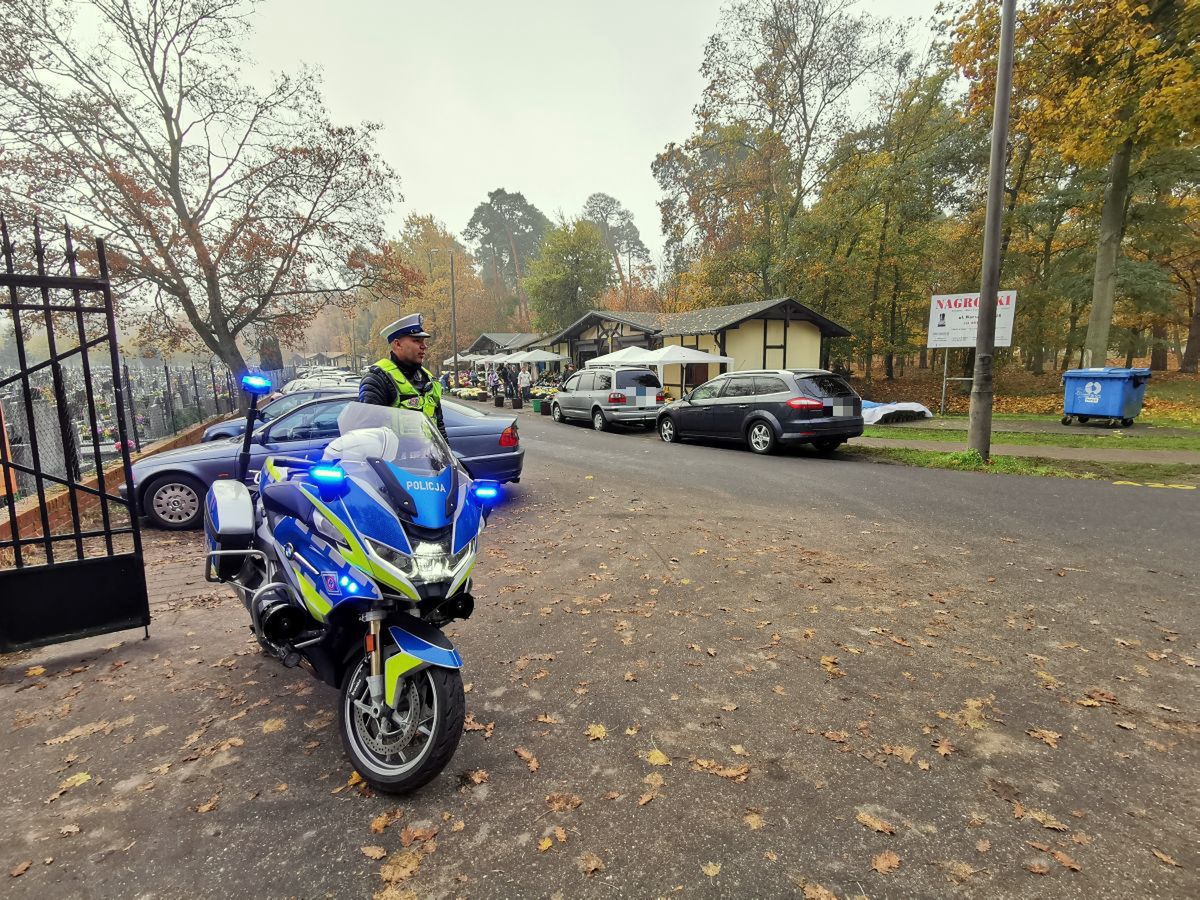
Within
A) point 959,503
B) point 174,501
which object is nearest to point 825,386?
point 959,503

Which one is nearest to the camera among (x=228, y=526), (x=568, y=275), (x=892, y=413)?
(x=228, y=526)

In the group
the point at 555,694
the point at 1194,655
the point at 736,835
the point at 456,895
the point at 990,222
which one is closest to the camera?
the point at 456,895

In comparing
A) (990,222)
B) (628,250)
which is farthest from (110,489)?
(628,250)

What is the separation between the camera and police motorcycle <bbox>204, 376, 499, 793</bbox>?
2.43 m

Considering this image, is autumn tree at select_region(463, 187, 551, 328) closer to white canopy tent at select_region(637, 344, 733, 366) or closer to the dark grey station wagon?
white canopy tent at select_region(637, 344, 733, 366)

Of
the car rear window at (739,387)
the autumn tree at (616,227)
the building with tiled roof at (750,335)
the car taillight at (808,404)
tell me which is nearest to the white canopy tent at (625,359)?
the building with tiled roof at (750,335)

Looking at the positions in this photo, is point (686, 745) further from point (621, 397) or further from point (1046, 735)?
point (621, 397)

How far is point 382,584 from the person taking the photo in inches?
95.3

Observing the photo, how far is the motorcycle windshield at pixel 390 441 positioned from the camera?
2641 mm

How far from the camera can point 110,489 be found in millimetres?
8016

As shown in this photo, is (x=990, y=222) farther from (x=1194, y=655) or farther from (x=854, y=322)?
(x=854, y=322)

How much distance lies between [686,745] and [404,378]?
274 cm

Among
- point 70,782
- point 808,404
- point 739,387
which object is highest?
point 739,387

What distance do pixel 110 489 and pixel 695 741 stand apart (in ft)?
29.1
